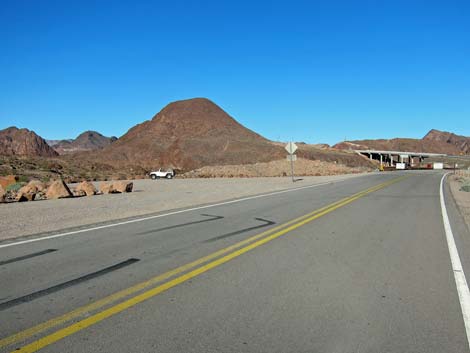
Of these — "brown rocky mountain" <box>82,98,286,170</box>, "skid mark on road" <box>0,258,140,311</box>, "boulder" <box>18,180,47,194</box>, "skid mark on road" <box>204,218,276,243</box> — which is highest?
"brown rocky mountain" <box>82,98,286,170</box>

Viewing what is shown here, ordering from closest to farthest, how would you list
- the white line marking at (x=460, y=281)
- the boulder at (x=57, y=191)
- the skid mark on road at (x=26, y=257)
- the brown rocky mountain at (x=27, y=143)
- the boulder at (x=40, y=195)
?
1. the white line marking at (x=460, y=281)
2. the skid mark on road at (x=26, y=257)
3. the boulder at (x=57, y=191)
4. the boulder at (x=40, y=195)
5. the brown rocky mountain at (x=27, y=143)

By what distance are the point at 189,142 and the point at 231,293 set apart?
4199 inches

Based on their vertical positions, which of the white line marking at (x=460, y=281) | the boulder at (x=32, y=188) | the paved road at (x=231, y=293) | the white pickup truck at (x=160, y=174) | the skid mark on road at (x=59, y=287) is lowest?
the white line marking at (x=460, y=281)

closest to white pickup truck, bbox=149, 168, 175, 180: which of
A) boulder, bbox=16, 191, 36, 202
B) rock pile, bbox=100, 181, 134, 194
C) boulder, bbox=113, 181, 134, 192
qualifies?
boulder, bbox=113, 181, 134, 192

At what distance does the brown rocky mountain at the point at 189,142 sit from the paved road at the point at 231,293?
85.7m

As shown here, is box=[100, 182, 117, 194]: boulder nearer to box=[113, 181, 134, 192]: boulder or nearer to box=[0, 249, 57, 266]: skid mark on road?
box=[113, 181, 134, 192]: boulder

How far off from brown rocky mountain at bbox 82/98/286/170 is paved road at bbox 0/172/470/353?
85710 mm

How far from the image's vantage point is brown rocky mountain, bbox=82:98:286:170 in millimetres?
99875

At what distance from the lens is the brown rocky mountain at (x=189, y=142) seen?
9988 centimetres

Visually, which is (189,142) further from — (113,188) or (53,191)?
(53,191)

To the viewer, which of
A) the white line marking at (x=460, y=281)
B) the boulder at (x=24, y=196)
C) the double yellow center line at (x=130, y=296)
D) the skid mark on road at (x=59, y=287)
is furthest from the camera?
the boulder at (x=24, y=196)

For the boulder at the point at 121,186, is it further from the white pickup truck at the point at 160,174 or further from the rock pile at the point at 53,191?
the white pickup truck at the point at 160,174

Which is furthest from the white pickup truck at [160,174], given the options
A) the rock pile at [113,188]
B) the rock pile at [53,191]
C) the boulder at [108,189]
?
the boulder at [108,189]

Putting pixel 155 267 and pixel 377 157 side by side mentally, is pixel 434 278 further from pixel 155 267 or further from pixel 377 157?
pixel 377 157
